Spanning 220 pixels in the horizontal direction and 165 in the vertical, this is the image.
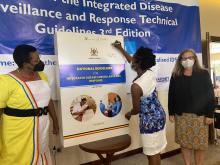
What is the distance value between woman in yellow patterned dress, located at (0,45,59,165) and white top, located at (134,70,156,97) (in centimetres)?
76

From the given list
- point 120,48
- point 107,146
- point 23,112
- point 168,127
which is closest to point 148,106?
point 107,146

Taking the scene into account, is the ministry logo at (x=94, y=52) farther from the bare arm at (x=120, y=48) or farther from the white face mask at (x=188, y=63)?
the white face mask at (x=188, y=63)

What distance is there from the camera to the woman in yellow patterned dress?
1644 mm

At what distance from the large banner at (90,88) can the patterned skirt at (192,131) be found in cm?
67

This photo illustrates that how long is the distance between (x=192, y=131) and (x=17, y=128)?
1744mm

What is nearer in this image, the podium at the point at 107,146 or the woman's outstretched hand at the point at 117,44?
the podium at the point at 107,146

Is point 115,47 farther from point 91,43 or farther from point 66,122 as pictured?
point 66,122

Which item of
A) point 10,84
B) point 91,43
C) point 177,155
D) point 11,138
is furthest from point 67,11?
point 177,155

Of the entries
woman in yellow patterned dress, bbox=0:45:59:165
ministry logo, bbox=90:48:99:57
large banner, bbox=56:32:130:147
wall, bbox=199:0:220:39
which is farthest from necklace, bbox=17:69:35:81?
wall, bbox=199:0:220:39

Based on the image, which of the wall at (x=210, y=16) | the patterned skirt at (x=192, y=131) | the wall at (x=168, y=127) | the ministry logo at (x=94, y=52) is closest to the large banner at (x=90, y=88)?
the ministry logo at (x=94, y=52)

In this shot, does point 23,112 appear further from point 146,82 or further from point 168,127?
point 168,127

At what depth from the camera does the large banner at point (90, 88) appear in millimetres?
2047

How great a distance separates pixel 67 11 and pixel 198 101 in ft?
Result: 5.17

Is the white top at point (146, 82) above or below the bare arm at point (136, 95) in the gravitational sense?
above
